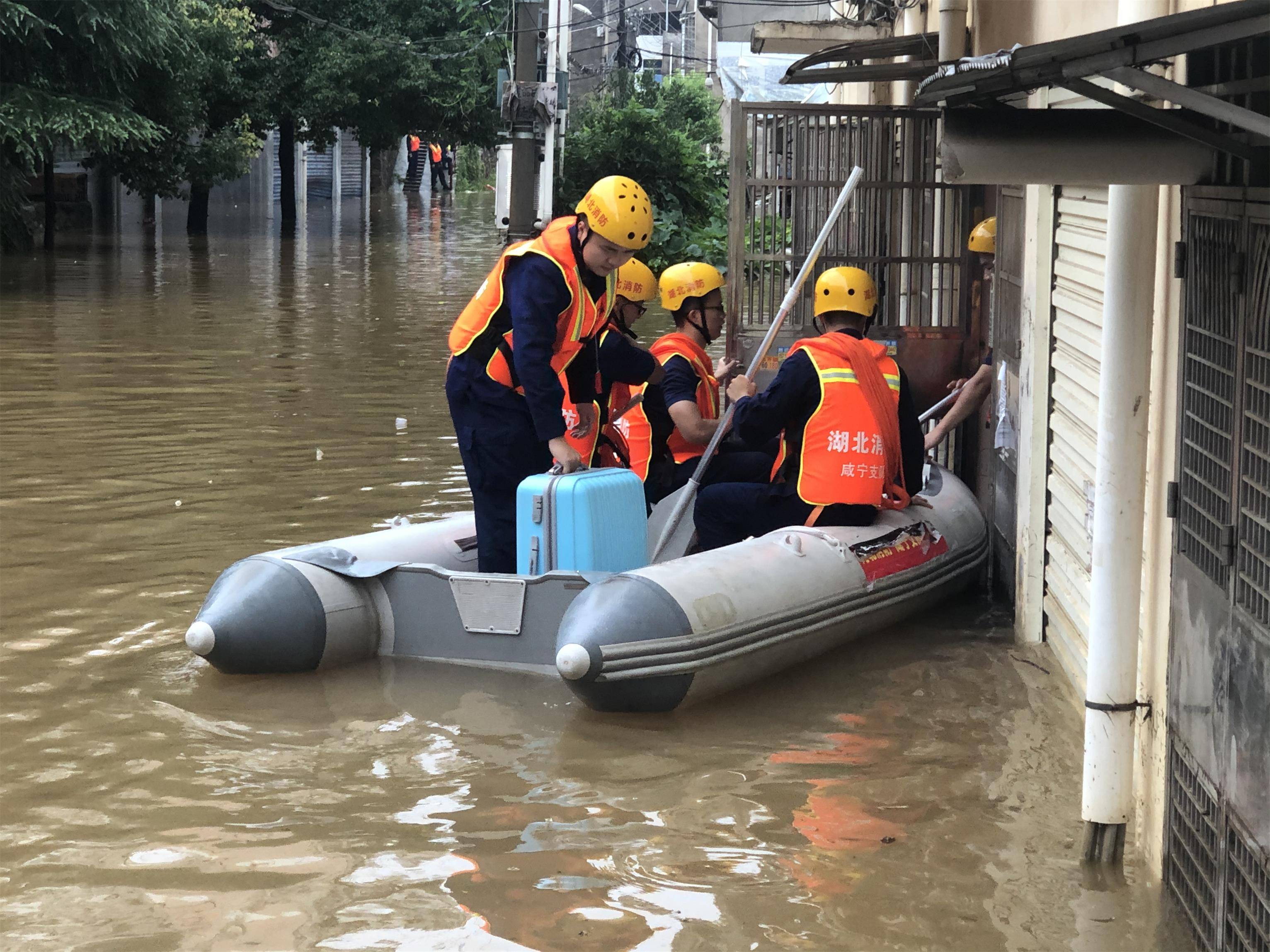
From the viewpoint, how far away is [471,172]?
6519 cm

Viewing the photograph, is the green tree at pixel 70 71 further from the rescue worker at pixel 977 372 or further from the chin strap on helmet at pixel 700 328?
the chin strap on helmet at pixel 700 328

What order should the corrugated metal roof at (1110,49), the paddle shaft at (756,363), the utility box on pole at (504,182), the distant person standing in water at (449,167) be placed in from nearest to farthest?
1. the corrugated metal roof at (1110,49)
2. the paddle shaft at (756,363)
3. the utility box on pole at (504,182)
4. the distant person standing in water at (449,167)

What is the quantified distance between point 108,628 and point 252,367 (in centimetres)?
808

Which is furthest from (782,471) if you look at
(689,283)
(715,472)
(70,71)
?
(70,71)

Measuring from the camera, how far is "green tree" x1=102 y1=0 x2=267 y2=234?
2731cm

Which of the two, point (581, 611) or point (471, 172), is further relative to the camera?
point (471, 172)

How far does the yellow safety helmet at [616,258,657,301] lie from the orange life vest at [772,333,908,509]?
1.11m

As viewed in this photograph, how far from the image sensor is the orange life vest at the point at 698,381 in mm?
7434

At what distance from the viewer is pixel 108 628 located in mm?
6766

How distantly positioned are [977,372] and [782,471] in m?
1.57

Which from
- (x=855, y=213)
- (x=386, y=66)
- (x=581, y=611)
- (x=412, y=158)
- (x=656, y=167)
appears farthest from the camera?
(x=412, y=158)

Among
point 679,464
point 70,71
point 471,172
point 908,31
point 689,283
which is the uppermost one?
point 471,172

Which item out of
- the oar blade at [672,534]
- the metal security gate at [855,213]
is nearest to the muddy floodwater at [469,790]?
the oar blade at [672,534]

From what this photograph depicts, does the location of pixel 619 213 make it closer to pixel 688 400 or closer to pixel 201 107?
pixel 688 400
